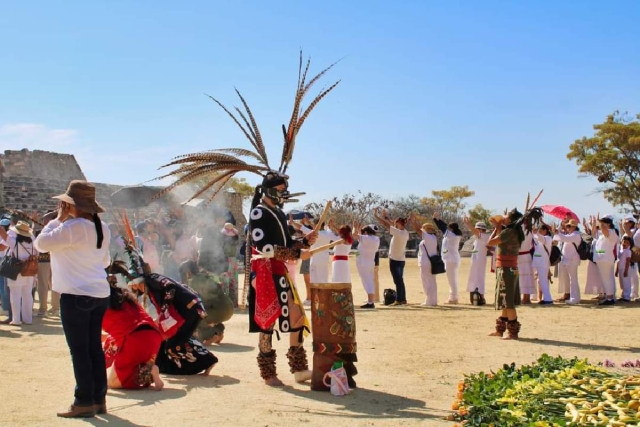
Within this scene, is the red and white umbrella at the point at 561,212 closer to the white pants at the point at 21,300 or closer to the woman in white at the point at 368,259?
the woman in white at the point at 368,259

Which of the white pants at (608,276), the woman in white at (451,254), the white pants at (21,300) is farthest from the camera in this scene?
the woman in white at (451,254)

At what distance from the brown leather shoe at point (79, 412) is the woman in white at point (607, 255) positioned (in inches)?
480

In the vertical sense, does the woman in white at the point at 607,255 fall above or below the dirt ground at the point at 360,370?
above

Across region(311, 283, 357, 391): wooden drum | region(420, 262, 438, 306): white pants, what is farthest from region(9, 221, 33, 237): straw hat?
region(420, 262, 438, 306): white pants

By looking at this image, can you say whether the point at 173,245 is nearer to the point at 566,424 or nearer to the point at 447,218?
the point at 566,424

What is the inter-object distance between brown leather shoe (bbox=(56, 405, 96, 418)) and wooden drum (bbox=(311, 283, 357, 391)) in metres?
2.14

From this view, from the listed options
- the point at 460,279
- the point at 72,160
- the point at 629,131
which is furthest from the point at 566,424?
the point at 629,131

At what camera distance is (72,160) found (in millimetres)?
31438

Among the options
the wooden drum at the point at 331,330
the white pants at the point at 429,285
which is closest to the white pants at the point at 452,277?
the white pants at the point at 429,285

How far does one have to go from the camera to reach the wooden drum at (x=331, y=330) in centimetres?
689

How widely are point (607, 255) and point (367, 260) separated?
5.15 meters

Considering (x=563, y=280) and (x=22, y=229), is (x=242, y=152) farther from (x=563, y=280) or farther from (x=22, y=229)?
(x=563, y=280)

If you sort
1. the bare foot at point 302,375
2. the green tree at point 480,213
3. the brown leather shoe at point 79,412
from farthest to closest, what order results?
the green tree at point 480,213, the bare foot at point 302,375, the brown leather shoe at point 79,412

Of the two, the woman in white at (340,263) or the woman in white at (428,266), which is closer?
the woman in white at (340,263)
